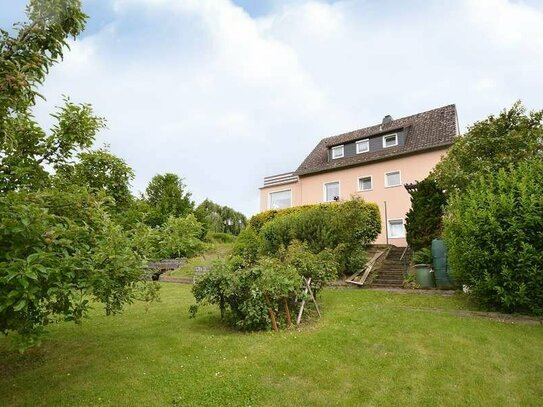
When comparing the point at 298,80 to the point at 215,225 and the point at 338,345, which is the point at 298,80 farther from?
the point at 215,225

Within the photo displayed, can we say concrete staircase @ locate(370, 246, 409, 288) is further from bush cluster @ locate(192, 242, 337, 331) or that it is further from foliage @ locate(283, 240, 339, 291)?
bush cluster @ locate(192, 242, 337, 331)

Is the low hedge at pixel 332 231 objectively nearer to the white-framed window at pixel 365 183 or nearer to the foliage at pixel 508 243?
the foliage at pixel 508 243

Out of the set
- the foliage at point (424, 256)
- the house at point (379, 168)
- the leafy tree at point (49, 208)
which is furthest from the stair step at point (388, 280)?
the leafy tree at point (49, 208)

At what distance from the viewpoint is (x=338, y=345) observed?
22.2 ft

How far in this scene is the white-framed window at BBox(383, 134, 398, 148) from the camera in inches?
944

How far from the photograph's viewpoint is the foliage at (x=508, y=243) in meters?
7.96

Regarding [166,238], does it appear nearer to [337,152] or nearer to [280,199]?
[337,152]

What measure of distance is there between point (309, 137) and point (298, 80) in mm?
18791

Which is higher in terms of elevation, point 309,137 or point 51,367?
point 309,137

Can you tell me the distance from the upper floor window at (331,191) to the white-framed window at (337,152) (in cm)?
244

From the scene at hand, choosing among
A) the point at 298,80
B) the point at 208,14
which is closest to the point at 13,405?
the point at 208,14

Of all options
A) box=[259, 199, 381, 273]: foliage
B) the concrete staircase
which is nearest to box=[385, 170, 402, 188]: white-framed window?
the concrete staircase

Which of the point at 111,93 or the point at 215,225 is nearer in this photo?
the point at 111,93

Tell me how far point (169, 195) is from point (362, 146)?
18.1 metres
